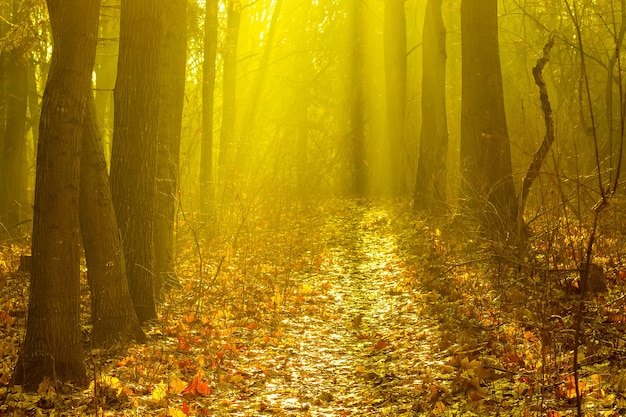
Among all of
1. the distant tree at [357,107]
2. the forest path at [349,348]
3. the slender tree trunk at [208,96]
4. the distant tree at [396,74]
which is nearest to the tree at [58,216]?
the forest path at [349,348]

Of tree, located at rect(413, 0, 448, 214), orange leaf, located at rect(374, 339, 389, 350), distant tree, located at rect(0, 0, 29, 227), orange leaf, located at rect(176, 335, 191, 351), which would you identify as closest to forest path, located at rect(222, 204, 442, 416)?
orange leaf, located at rect(374, 339, 389, 350)

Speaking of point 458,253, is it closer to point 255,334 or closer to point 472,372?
point 255,334

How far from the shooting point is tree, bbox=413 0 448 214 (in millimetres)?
16094

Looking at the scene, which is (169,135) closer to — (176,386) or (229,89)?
(176,386)

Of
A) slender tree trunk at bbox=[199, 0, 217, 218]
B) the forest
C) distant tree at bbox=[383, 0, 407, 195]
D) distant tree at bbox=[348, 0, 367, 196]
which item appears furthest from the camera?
distant tree at bbox=[348, 0, 367, 196]

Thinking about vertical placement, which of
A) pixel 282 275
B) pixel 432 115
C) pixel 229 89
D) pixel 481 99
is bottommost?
pixel 282 275

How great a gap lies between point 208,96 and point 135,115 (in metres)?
8.27

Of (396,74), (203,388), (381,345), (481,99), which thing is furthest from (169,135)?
(396,74)

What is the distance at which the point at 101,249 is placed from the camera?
23.7ft

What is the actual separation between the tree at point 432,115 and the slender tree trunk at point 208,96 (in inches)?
206

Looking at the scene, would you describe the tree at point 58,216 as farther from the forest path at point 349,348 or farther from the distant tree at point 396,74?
the distant tree at point 396,74

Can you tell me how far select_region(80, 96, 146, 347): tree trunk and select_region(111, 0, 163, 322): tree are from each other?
2.49 ft

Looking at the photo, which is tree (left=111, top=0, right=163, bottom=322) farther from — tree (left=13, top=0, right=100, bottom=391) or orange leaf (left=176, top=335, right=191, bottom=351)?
tree (left=13, top=0, right=100, bottom=391)

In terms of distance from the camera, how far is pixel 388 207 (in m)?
19.9
